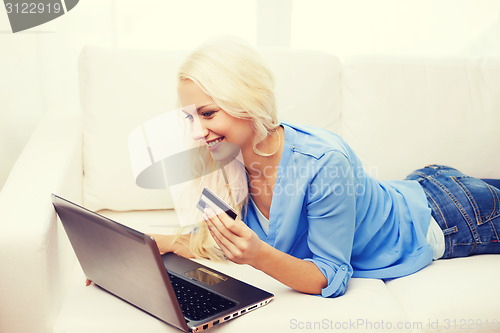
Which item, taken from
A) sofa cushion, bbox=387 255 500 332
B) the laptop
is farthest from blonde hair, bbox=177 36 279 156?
sofa cushion, bbox=387 255 500 332

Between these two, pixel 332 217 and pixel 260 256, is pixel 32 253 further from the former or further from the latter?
pixel 332 217

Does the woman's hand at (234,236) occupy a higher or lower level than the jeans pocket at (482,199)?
higher

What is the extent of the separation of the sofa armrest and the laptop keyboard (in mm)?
282

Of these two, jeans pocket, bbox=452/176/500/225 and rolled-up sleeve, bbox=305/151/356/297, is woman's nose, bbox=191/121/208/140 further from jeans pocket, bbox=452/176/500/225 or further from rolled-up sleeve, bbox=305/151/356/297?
jeans pocket, bbox=452/176/500/225

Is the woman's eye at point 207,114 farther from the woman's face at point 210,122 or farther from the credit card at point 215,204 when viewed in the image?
the credit card at point 215,204

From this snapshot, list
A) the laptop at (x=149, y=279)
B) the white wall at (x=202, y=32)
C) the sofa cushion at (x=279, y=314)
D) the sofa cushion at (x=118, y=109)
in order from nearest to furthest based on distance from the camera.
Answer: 1. the laptop at (x=149, y=279)
2. the sofa cushion at (x=279, y=314)
3. the sofa cushion at (x=118, y=109)
4. the white wall at (x=202, y=32)

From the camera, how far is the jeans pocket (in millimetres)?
1476

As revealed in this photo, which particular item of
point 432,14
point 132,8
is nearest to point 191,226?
point 132,8

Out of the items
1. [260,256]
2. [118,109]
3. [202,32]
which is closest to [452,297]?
[260,256]

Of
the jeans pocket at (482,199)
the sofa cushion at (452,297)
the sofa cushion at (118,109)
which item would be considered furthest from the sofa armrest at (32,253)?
the jeans pocket at (482,199)

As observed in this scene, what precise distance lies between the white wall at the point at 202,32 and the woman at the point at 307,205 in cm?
82

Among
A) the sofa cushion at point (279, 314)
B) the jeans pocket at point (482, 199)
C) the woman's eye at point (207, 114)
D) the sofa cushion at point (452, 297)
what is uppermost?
the woman's eye at point (207, 114)

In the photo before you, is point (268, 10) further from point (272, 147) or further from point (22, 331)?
point (22, 331)

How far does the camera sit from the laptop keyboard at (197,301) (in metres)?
1.10
